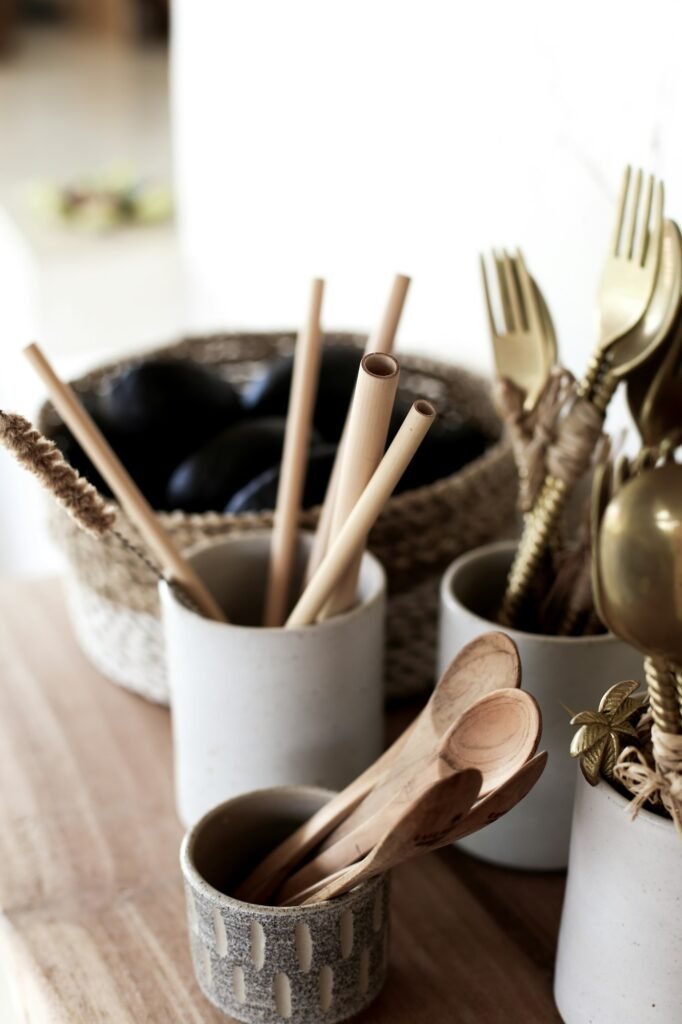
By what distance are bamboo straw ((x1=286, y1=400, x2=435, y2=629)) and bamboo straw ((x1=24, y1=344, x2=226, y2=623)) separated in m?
0.04

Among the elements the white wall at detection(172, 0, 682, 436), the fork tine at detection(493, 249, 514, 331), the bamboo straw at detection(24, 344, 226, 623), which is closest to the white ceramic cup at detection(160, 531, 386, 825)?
the bamboo straw at detection(24, 344, 226, 623)

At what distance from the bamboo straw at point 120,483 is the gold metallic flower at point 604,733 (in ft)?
0.53

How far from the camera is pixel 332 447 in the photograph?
1.83ft

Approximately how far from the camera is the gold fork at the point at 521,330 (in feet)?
1.45

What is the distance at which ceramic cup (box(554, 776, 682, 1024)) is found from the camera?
0.33 m

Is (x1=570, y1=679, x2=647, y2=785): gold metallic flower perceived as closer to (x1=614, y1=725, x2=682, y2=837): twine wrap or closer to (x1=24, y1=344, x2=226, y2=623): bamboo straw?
(x1=614, y1=725, x2=682, y2=837): twine wrap

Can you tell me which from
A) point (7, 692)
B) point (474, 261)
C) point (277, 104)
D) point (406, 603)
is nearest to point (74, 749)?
point (7, 692)

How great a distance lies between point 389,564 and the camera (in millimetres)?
516

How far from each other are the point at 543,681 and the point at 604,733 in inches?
3.0

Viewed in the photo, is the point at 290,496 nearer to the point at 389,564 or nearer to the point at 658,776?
the point at 389,564

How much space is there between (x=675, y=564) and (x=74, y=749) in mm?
349

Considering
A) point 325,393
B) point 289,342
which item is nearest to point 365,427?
point 325,393

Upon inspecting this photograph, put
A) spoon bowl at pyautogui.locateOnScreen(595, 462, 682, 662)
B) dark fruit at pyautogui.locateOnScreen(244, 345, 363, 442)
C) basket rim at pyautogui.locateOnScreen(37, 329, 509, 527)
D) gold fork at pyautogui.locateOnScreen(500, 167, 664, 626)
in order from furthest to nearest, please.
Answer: dark fruit at pyautogui.locateOnScreen(244, 345, 363, 442), basket rim at pyautogui.locateOnScreen(37, 329, 509, 527), gold fork at pyautogui.locateOnScreen(500, 167, 664, 626), spoon bowl at pyautogui.locateOnScreen(595, 462, 682, 662)

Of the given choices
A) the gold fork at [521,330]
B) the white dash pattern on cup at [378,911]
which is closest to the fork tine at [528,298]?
the gold fork at [521,330]
